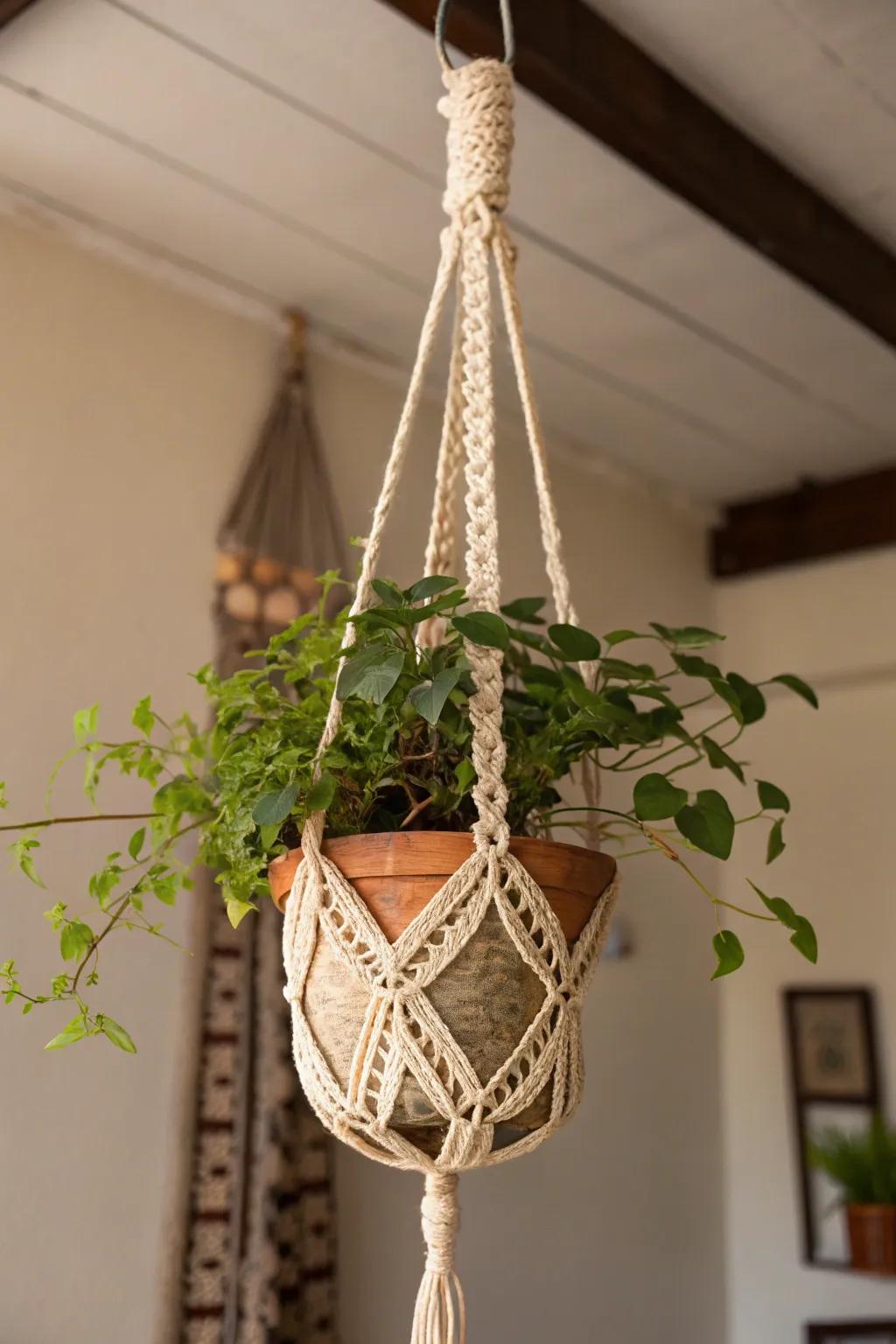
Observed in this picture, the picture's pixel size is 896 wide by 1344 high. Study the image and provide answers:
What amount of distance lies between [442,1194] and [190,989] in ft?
2.98

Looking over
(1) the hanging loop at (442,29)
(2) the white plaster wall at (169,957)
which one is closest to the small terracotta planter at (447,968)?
(1) the hanging loop at (442,29)

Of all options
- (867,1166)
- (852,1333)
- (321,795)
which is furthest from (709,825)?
(852,1333)

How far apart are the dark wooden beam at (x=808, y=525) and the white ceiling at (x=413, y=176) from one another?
0.95 feet

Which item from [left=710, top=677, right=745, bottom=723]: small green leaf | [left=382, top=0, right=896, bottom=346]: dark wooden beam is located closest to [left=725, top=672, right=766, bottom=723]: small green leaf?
[left=710, top=677, right=745, bottom=723]: small green leaf

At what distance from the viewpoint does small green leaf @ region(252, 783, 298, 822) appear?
79 centimetres

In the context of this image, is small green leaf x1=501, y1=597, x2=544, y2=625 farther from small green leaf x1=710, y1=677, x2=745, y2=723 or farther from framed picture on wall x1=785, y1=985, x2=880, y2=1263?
framed picture on wall x1=785, y1=985, x2=880, y2=1263

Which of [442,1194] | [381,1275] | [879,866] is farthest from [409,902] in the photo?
[879,866]

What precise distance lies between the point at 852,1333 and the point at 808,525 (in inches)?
63.0

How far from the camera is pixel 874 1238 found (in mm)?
2254

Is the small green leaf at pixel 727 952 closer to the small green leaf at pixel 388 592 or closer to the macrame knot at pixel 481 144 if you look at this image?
the small green leaf at pixel 388 592

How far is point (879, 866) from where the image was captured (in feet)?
8.20

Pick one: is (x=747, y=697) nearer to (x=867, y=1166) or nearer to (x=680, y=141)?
(x=680, y=141)

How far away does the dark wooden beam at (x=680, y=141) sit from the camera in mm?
1416

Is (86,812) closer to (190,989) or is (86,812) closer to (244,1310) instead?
(190,989)
